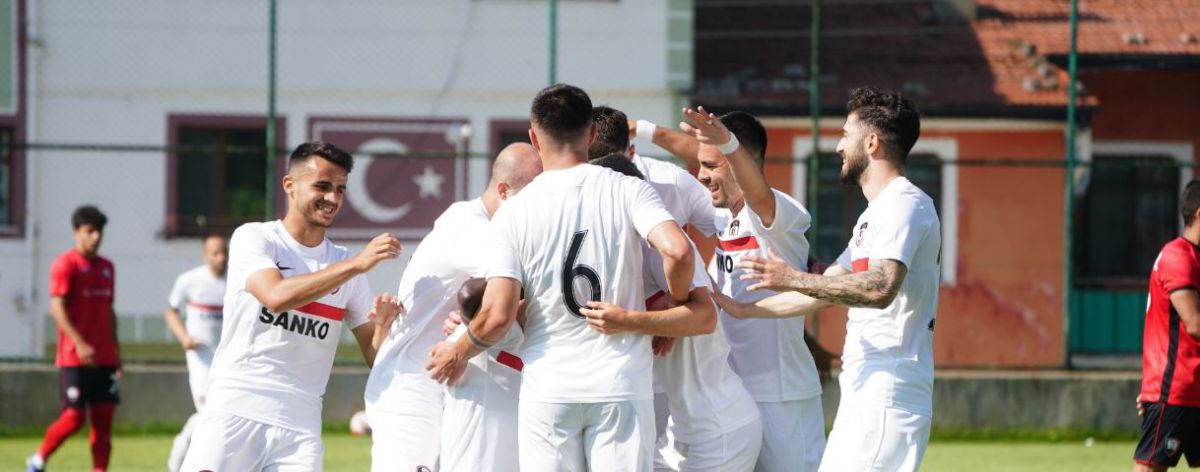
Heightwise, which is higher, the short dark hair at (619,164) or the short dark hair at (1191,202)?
the short dark hair at (619,164)

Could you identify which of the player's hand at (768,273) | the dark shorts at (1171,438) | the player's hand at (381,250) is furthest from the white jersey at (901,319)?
the dark shorts at (1171,438)

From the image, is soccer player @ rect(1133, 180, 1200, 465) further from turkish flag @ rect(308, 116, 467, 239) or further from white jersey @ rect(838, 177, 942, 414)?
turkish flag @ rect(308, 116, 467, 239)

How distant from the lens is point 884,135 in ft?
18.2

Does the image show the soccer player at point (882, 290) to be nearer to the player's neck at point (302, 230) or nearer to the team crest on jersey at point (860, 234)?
the team crest on jersey at point (860, 234)

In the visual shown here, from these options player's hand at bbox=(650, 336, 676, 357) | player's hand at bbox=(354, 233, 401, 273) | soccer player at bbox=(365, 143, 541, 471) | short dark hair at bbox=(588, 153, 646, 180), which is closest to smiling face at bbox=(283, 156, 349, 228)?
soccer player at bbox=(365, 143, 541, 471)

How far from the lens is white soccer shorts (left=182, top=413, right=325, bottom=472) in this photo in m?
6.03

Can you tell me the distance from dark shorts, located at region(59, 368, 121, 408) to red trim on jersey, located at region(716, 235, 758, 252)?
19.1ft

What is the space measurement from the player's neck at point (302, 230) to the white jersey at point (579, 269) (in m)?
1.33

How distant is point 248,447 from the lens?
6078 mm

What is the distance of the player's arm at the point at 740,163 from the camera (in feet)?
18.0

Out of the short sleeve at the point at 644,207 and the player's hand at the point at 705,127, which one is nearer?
the short sleeve at the point at 644,207

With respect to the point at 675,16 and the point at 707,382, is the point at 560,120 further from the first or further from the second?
the point at 675,16

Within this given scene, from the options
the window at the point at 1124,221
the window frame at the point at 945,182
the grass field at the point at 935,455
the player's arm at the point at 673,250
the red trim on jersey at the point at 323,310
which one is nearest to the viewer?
the player's arm at the point at 673,250

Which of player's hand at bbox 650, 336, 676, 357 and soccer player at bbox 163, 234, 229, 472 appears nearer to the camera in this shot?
player's hand at bbox 650, 336, 676, 357
